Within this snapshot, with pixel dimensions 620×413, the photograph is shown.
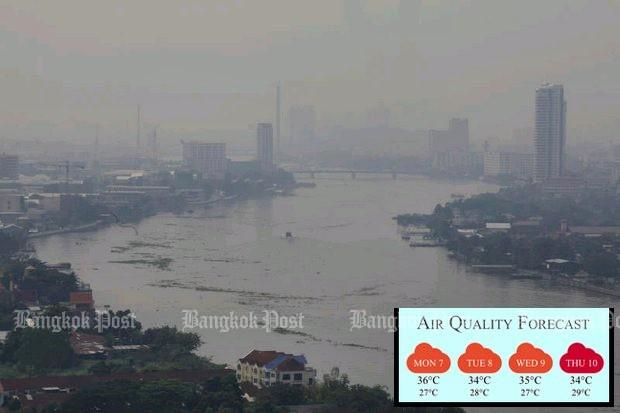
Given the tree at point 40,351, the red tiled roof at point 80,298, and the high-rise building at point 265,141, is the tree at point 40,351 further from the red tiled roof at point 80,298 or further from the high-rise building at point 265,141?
the high-rise building at point 265,141

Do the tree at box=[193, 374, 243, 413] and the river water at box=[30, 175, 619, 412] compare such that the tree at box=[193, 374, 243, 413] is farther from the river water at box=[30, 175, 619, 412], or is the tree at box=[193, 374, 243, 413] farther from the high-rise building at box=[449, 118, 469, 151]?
the high-rise building at box=[449, 118, 469, 151]

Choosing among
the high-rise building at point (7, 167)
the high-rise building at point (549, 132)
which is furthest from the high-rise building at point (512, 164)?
the high-rise building at point (7, 167)

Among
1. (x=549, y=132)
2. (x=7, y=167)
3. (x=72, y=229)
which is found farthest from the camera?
(x=549, y=132)

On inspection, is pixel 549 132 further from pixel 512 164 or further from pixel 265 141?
pixel 265 141

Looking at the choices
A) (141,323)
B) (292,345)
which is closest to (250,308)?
(141,323)

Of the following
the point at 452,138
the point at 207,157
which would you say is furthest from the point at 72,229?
the point at 452,138

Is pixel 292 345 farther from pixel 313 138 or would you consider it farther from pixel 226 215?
pixel 313 138
